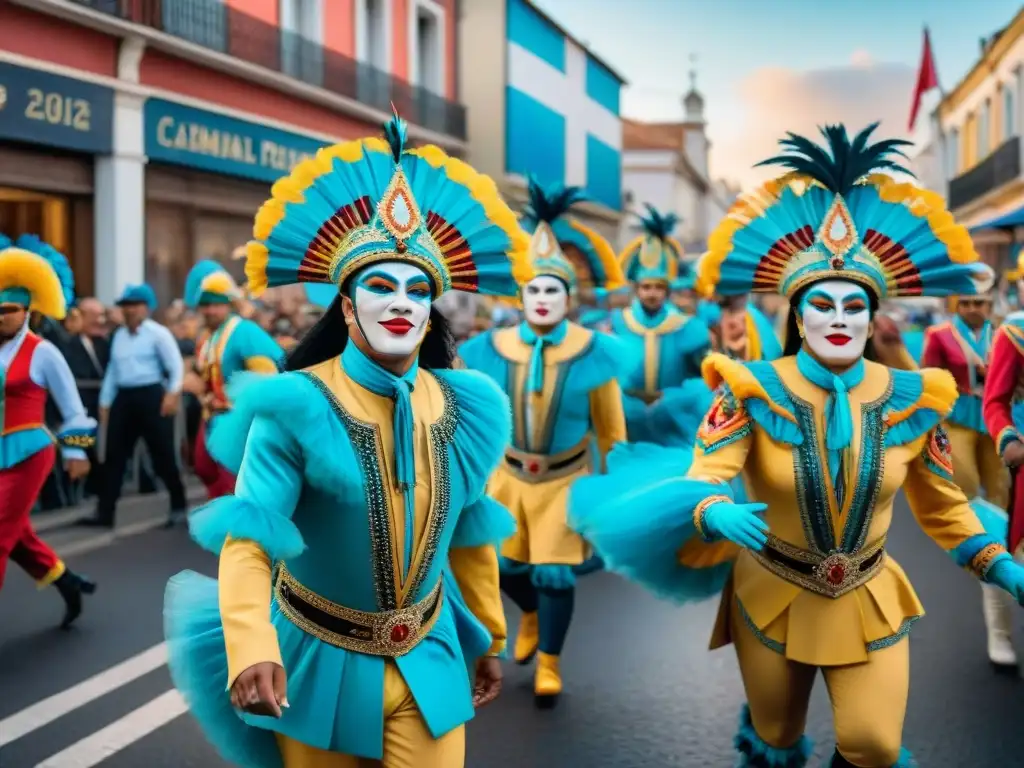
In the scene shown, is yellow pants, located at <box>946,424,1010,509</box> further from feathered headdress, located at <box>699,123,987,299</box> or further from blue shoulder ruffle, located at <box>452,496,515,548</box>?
blue shoulder ruffle, located at <box>452,496,515,548</box>

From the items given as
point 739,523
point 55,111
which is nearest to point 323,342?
Answer: point 739,523

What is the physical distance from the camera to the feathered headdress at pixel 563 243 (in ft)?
21.2

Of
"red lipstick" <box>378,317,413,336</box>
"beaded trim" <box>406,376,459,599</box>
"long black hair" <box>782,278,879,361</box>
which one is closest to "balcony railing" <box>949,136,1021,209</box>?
"long black hair" <box>782,278,879,361</box>

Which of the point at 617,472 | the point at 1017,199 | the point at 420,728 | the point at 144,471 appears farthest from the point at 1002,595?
the point at 1017,199

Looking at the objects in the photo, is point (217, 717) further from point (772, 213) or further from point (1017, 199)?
point (1017, 199)

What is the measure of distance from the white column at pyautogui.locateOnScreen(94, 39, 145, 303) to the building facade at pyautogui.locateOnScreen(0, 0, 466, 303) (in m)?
0.02

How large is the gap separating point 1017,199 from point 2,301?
29.9 meters

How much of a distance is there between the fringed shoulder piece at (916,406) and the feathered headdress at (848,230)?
0.99ft

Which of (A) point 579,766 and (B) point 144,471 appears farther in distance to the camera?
(B) point 144,471

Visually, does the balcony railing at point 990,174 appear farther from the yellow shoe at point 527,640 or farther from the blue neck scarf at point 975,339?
the yellow shoe at point 527,640

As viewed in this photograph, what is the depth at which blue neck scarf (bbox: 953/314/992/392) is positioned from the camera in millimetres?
7344

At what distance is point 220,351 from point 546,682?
4.16 metres

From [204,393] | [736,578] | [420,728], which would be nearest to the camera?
[420,728]

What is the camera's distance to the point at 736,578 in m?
4.23
